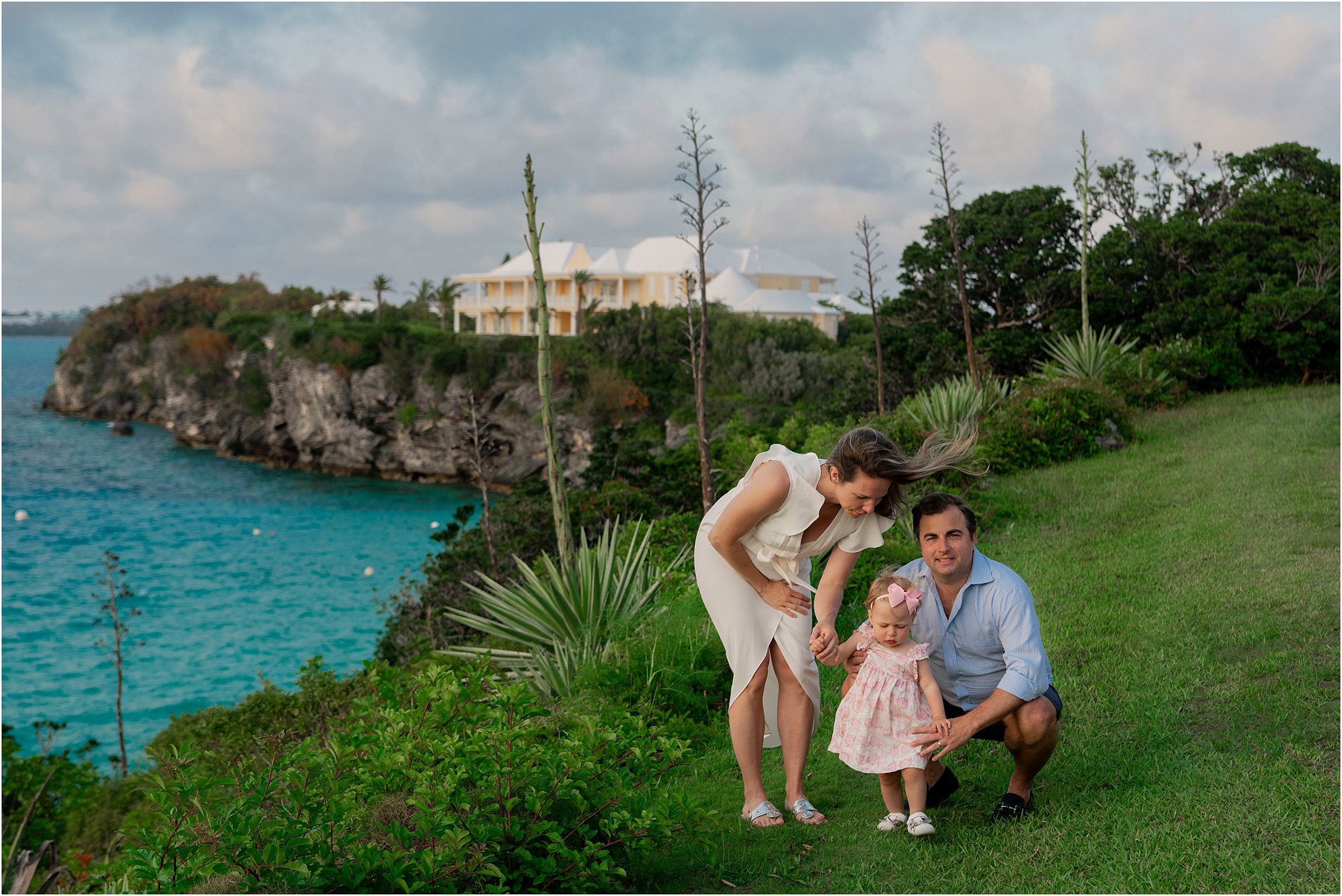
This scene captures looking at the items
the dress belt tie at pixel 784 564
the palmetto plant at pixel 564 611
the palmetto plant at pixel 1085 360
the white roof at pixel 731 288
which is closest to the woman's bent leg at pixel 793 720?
the dress belt tie at pixel 784 564

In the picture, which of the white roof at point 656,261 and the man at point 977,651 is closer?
the man at point 977,651

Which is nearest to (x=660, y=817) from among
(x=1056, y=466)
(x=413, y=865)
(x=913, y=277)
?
(x=413, y=865)

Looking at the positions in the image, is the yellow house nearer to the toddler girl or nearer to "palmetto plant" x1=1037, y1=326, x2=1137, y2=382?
"palmetto plant" x1=1037, y1=326, x2=1137, y2=382

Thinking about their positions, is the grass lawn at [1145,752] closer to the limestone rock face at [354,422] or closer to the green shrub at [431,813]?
the green shrub at [431,813]

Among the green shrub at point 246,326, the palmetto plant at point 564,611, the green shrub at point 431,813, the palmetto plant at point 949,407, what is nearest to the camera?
the green shrub at point 431,813

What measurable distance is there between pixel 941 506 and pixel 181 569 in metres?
33.2

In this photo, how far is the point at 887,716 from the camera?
132 inches

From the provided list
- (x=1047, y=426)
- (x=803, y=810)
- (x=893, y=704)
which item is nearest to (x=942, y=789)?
(x=803, y=810)

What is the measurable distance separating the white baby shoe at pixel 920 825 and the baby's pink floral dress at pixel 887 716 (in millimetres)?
203

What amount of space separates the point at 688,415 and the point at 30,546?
25.8 metres

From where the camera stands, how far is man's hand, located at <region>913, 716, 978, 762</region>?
10.7ft

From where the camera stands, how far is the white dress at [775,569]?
346 cm

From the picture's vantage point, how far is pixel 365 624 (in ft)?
83.5

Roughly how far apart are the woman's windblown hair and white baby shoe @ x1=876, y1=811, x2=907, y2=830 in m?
1.10
